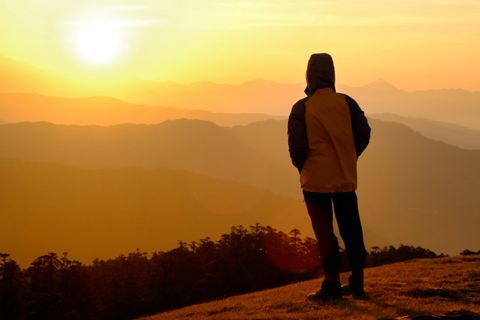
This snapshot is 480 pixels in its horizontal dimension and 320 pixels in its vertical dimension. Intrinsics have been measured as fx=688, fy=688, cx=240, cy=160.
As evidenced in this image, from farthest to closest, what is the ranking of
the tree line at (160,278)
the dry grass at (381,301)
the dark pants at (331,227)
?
1. the tree line at (160,278)
2. the dark pants at (331,227)
3. the dry grass at (381,301)

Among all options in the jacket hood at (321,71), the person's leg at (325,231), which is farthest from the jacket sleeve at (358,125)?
the person's leg at (325,231)

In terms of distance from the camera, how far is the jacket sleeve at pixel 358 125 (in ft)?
30.7

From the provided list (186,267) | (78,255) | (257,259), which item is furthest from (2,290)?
(78,255)

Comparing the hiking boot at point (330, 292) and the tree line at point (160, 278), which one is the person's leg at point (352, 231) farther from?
the tree line at point (160, 278)

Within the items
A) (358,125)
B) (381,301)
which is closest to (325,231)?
(381,301)

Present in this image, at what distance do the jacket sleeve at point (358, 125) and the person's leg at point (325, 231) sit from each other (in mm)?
862

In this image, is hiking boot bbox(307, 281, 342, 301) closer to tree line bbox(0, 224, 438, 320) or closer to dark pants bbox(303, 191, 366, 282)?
dark pants bbox(303, 191, 366, 282)

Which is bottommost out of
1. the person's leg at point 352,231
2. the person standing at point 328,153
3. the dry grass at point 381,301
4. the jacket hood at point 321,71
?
the dry grass at point 381,301

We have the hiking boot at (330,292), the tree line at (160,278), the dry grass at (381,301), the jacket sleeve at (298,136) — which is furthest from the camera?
the tree line at (160,278)

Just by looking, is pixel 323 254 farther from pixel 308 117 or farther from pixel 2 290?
pixel 2 290

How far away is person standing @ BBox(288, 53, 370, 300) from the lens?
918 cm

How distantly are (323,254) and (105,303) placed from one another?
8155mm

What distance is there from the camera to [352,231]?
31.1 ft

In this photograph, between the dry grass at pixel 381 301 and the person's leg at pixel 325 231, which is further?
the person's leg at pixel 325 231
